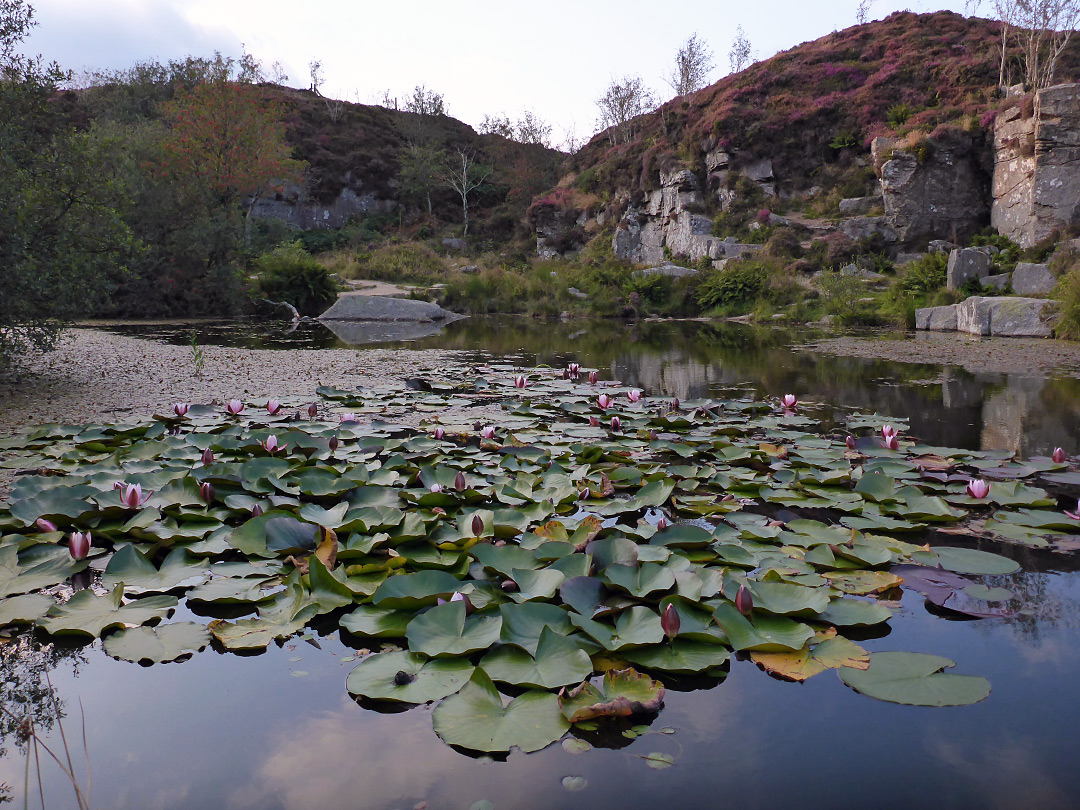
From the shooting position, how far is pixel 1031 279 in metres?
10.8

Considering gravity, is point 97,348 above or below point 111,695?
above

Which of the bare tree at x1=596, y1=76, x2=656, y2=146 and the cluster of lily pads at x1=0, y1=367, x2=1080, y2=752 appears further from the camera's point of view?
the bare tree at x1=596, y1=76, x2=656, y2=146

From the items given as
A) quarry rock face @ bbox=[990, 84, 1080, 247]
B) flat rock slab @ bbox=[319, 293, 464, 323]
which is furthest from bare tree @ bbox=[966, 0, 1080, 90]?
flat rock slab @ bbox=[319, 293, 464, 323]

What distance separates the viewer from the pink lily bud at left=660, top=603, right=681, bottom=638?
134cm

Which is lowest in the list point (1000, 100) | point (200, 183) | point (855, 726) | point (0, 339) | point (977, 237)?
point (855, 726)

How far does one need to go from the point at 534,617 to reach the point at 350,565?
1.92 ft

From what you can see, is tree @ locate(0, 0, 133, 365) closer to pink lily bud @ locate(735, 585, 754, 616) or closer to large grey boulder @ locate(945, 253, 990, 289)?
pink lily bud @ locate(735, 585, 754, 616)

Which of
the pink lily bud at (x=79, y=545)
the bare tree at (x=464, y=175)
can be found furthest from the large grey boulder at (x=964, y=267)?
the bare tree at (x=464, y=175)

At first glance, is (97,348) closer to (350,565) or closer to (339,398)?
(339,398)

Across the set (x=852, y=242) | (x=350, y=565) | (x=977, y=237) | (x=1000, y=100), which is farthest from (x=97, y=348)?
(x=1000, y=100)

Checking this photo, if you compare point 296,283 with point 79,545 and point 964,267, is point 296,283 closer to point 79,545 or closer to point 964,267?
point 964,267

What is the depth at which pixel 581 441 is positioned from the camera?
3.14 m

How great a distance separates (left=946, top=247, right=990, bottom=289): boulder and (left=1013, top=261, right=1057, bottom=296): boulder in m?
0.65

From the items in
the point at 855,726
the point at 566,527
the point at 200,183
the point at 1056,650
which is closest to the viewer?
the point at 855,726
